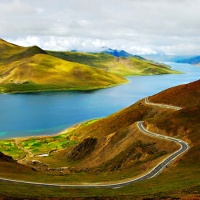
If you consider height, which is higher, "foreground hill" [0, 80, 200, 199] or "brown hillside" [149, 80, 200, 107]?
"brown hillside" [149, 80, 200, 107]

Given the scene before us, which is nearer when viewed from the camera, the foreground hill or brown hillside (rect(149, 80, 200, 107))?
the foreground hill

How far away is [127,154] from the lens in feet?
274

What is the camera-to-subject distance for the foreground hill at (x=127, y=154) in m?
47.5

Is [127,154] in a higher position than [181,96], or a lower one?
lower

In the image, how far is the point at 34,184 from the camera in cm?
5375

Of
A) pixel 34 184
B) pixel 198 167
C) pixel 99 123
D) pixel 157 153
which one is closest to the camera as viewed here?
pixel 34 184

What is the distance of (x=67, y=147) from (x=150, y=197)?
84895 mm

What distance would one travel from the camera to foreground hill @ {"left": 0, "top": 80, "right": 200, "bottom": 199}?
47469 millimetres

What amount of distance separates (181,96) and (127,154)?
6048cm

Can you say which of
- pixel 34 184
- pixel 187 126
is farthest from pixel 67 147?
pixel 34 184

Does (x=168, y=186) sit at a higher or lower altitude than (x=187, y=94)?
lower

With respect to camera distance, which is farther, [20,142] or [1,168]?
[20,142]

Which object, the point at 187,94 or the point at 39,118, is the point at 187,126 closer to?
the point at 187,94

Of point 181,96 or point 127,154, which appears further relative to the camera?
point 181,96
